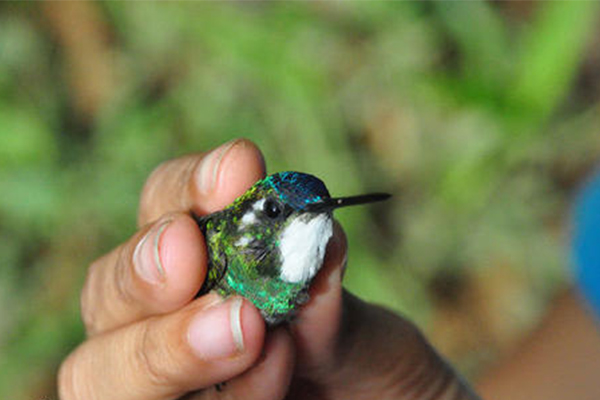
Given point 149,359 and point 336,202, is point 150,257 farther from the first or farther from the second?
point 336,202

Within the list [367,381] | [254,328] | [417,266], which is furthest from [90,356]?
[417,266]

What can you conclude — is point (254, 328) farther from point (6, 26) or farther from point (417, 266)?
point (6, 26)

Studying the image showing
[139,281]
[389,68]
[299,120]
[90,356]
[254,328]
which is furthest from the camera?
[389,68]

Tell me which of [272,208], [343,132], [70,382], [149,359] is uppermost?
[272,208]

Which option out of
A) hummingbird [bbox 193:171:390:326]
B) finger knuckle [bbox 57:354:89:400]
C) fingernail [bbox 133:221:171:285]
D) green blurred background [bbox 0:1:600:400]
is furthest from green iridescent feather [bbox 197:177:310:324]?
green blurred background [bbox 0:1:600:400]

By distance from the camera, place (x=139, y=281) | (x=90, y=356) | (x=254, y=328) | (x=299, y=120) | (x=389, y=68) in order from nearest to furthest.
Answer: (x=254, y=328)
(x=139, y=281)
(x=90, y=356)
(x=299, y=120)
(x=389, y=68)

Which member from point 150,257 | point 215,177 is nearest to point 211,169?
point 215,177

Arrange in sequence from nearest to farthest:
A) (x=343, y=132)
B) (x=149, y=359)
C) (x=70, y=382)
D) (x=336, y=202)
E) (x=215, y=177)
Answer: (x=336, y=202) → (x=149, y=359) → (x=215, y=177) → (x=70, y=382) → (x=343, y=132)
